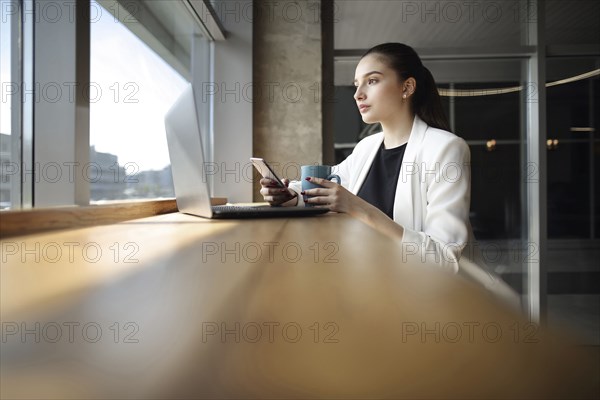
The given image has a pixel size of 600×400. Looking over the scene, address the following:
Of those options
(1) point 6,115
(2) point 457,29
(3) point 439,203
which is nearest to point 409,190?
(3) point 439,203

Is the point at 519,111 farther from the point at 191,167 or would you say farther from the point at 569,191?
the point at 191,167

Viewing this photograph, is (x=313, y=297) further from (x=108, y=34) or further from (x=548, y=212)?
(x=548, y=212)

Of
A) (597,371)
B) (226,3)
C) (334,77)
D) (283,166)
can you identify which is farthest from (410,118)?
(597,371)

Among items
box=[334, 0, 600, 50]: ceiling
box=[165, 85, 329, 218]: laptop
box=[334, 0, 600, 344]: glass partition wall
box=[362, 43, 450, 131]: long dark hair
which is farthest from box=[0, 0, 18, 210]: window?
box=[334, 0, 600, 50]: ceiling

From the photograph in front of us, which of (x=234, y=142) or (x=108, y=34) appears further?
(x=234, y=142)

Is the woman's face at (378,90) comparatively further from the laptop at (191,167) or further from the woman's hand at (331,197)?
the laptop at (191,167)

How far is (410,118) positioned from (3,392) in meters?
1.73

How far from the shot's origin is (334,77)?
2811 mm

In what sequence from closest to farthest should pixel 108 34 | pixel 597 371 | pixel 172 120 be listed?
pixel 597 371 < pixel 172 120 < pixel 108 34

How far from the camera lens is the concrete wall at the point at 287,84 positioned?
8.35 ft

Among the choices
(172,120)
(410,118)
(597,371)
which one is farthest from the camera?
(410,118)

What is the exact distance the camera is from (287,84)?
8.39 ft

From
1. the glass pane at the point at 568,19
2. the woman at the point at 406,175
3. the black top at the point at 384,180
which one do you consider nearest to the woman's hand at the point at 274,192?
the woman at the point at 406,175

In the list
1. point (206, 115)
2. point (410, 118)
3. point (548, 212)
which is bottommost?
point (548, 212)
